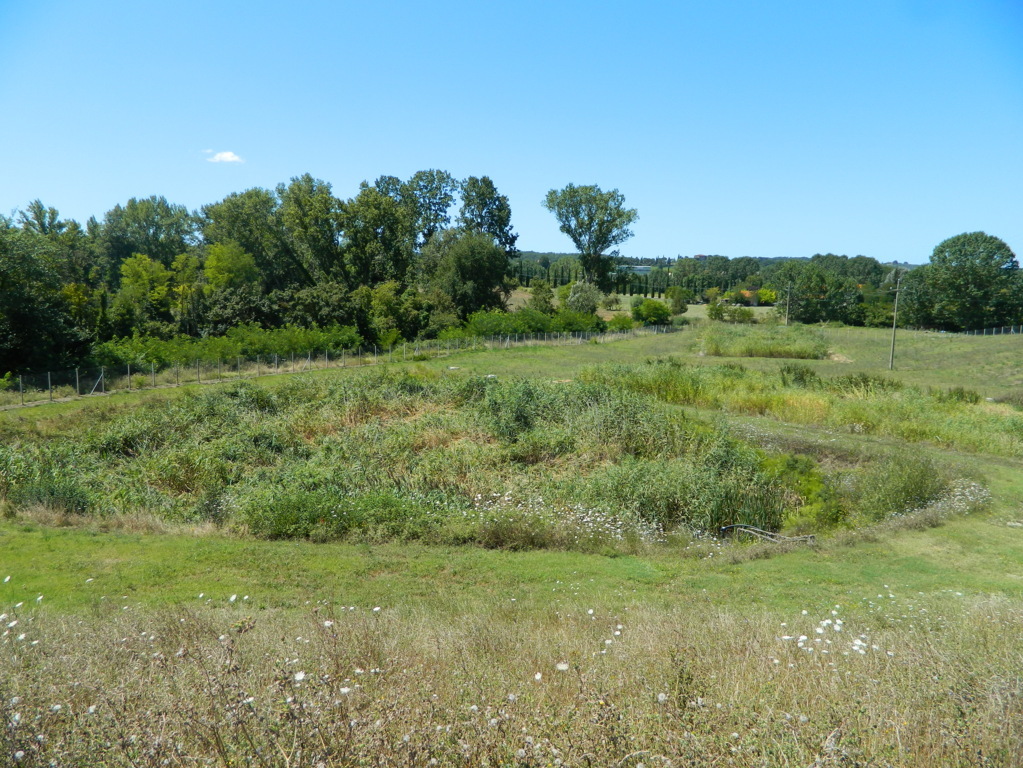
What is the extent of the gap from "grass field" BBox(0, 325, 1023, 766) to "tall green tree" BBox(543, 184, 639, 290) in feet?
221

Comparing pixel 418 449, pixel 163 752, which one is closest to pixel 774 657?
pixel 163 752

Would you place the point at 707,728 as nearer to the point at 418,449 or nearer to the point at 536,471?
the point at 536,471

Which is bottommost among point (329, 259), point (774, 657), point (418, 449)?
point (418, 449)

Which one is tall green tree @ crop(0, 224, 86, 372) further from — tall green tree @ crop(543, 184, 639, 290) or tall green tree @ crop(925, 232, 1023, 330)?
tall green tree @ crop(925, 232, 1023, 330)

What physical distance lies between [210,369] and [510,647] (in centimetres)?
3189

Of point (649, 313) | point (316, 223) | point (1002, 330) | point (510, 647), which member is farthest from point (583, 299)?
point (510, 647)

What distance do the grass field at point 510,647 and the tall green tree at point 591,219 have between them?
221ft

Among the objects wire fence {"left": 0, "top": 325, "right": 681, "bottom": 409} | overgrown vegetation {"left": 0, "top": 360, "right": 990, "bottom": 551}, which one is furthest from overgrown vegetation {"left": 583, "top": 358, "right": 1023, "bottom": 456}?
wire fence {"left": 0, "top": 325, "right": 681, "bottom": 409}

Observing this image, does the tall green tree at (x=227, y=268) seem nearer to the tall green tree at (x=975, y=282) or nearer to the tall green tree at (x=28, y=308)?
the tall green tree at (x=28, y=308)

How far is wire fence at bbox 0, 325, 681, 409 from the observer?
26.2 m

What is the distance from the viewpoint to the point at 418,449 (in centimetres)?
1856

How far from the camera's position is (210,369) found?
3388cm

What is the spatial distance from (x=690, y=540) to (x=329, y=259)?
164 feet

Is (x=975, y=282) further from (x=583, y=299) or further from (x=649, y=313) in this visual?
(x=583, y=299)
